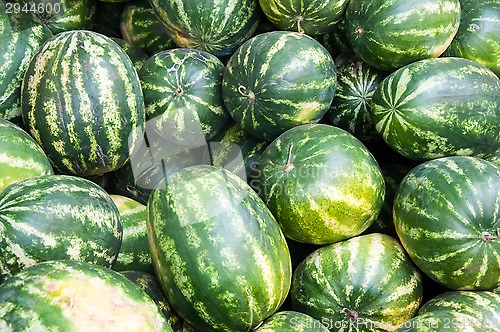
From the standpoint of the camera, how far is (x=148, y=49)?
3248 mm

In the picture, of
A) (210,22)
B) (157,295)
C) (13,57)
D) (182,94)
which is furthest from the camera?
(210,22)

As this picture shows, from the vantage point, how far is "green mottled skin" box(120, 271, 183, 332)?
213cm

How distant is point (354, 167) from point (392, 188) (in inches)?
16.4

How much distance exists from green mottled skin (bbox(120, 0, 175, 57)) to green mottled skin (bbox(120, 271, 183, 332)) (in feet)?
4.89

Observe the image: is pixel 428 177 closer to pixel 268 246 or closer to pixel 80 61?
pixel 268 246

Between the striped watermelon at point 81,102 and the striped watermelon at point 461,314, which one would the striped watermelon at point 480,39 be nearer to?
the striped watermelon at point 461,314

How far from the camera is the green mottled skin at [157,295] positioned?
213cm

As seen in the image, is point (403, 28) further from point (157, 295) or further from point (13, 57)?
point (13, 57)

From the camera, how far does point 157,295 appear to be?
217cm

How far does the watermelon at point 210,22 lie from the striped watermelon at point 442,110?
2.76 feet

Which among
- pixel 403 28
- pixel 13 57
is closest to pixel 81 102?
pixel 13 57

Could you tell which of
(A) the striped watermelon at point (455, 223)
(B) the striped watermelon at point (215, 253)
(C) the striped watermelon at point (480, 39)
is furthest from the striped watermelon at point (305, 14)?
(B) the striped watermelon at point (215, 253)

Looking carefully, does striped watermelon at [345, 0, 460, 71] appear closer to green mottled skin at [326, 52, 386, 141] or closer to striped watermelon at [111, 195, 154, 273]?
green mottled skin at [326, 52, 386, 141]

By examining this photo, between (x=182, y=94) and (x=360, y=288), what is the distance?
4.04 ft
